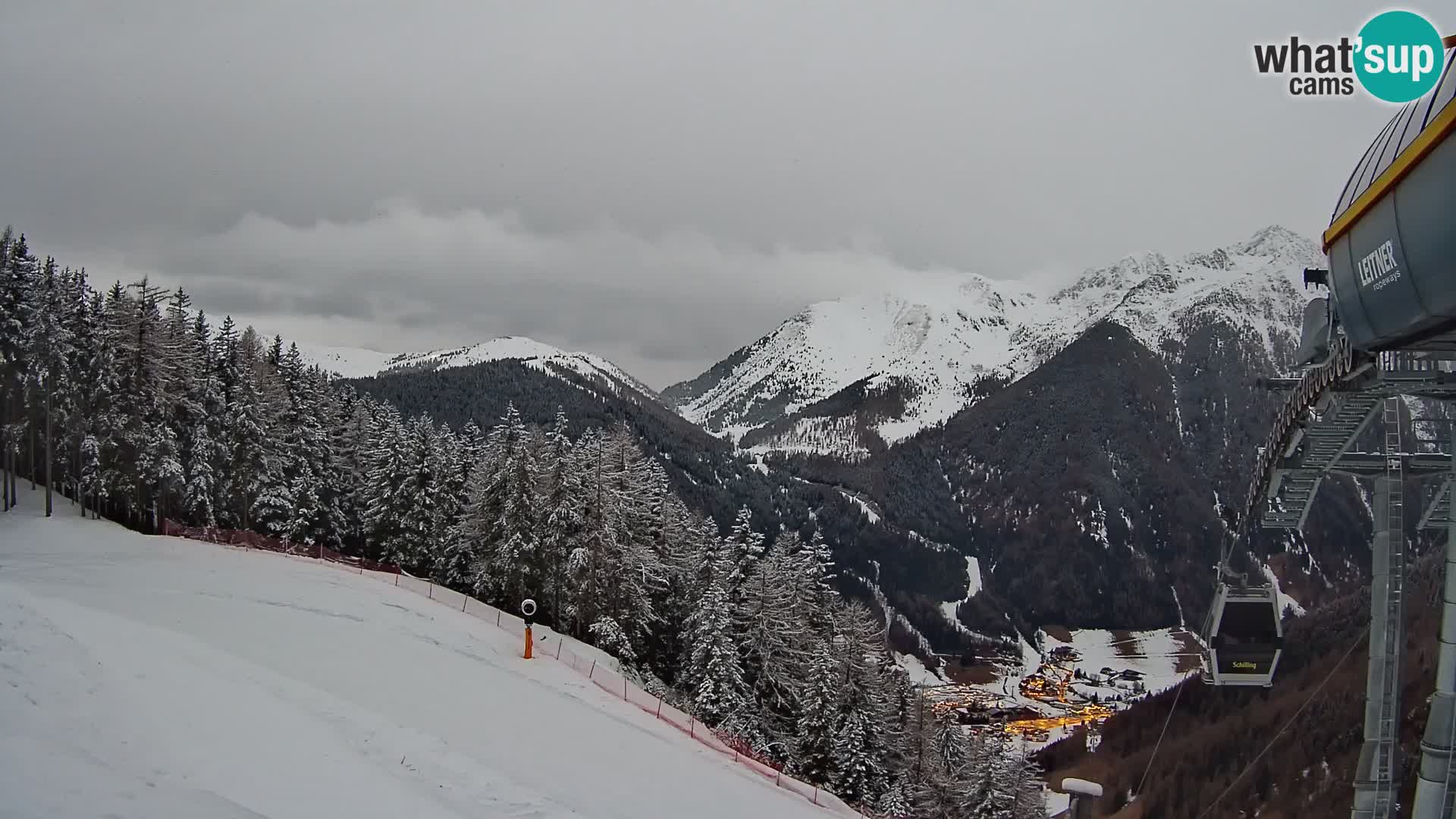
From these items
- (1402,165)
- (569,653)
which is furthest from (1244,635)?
(569,653)

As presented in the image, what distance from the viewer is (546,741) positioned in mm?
18828

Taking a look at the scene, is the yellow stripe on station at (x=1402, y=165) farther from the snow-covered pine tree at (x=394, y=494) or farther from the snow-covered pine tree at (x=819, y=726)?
the snow-covered pine tree at (x=394, y=494)

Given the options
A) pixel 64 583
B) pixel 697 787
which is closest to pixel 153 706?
pixel 697 787

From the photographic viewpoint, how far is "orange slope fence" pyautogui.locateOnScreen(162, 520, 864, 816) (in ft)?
83.0

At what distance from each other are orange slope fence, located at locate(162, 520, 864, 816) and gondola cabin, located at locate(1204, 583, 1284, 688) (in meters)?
11.5

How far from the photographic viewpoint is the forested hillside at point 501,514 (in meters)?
34.1

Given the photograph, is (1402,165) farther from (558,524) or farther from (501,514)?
(501,514)

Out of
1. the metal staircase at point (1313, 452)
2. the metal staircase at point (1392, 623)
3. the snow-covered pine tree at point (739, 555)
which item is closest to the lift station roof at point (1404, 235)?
the metal staircase at point (1313, 452)

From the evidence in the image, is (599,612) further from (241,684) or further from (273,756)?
(273,756)

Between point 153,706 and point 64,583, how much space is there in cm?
1556

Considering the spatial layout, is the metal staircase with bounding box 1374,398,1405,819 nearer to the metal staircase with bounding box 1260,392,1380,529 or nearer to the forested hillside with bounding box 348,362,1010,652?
the metal staircase with bounding box 1260,392,1380,529

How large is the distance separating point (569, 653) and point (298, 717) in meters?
15.6

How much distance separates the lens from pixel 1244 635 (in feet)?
54.6

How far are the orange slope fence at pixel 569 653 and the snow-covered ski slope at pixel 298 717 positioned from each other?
4.46 ft
